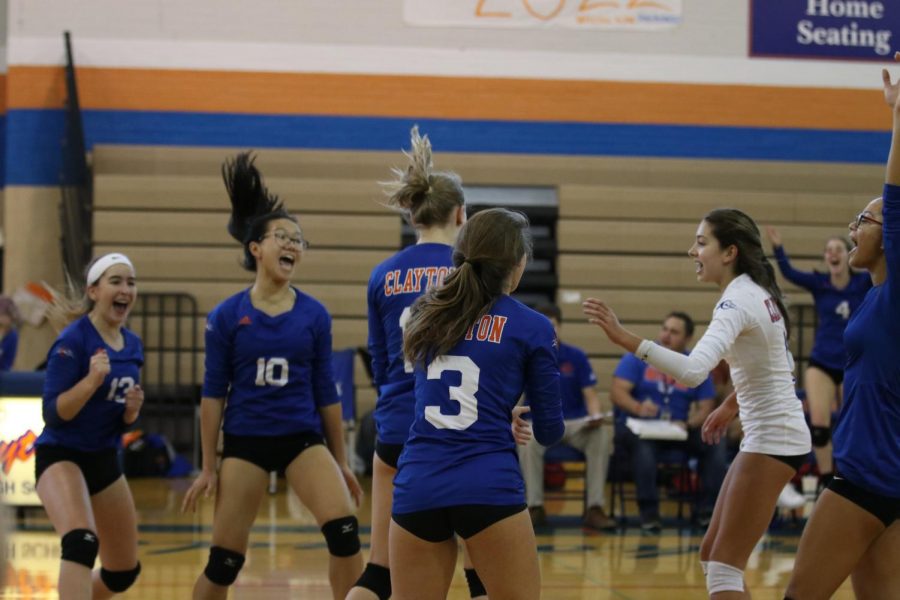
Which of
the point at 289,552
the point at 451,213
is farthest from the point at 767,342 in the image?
the point at 289,552

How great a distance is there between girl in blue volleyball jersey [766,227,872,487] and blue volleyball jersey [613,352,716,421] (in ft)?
2.44

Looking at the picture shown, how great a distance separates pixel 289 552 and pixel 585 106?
6520 millimetres

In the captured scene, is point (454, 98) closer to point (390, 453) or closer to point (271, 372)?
point (271, 372)

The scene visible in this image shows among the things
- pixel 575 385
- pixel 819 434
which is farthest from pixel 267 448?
pixel 819 434

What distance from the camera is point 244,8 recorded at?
12.1 m

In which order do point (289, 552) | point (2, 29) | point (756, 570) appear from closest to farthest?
Result: point (756, 570) → point (289, 552) → point (2, 29)

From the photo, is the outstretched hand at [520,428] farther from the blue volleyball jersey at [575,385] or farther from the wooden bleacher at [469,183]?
the wooden bleacher at [469,183]

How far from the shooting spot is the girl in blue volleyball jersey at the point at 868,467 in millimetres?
3572

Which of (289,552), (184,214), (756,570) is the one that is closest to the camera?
(756,570)

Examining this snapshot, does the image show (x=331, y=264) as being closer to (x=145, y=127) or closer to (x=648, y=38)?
(x=145, y=127)

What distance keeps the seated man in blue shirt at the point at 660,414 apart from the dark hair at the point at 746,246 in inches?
170

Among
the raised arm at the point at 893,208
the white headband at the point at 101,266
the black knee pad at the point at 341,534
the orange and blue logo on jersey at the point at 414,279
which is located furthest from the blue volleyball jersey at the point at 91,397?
the raised arm at the point at 893,208

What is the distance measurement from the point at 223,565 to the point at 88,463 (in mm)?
703

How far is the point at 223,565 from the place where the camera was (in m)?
4.61
